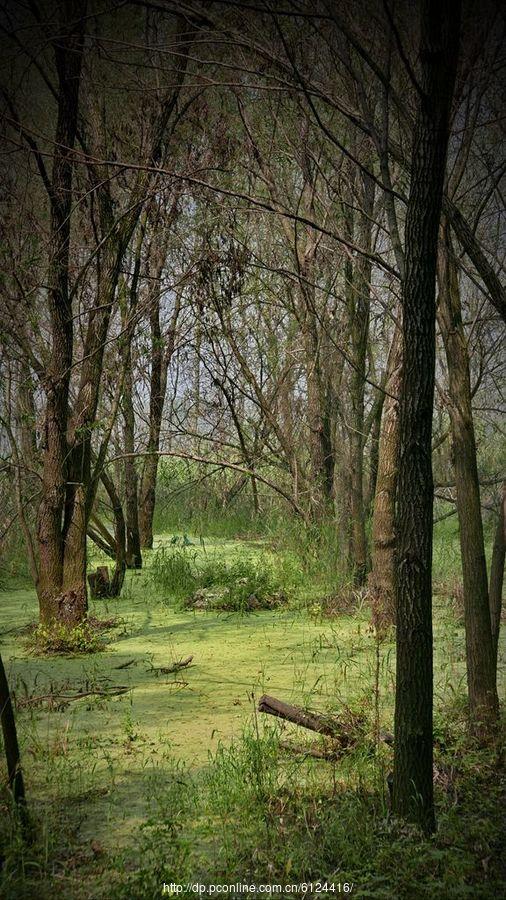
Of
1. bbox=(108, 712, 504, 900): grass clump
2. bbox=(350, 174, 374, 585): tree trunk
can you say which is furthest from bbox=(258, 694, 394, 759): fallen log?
bbox=(350, 174, 374, 585): tree trunk

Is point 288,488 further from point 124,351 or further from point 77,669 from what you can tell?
point 77,669

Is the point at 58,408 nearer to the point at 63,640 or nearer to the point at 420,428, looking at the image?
the point at 63,640

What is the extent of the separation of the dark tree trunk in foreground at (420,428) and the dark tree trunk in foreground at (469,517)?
3.10ft

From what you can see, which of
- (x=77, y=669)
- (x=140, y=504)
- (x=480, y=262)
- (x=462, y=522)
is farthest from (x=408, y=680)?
(x=140, y=504)

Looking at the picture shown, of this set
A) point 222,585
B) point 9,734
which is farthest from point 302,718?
point 222,585

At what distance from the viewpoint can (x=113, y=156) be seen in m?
6.19

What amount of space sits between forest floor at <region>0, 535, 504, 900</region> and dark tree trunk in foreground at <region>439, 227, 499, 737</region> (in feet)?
0.75

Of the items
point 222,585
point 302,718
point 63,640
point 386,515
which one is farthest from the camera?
point 222,585

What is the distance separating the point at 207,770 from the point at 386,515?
296 centimetres

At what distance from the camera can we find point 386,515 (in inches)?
239

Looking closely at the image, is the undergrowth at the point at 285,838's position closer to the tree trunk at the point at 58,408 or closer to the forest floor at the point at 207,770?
the forest floor at the point at 207,770

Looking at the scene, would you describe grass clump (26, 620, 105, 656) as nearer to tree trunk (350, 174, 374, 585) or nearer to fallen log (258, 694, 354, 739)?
tree trunk (350, 174, 374, 585)

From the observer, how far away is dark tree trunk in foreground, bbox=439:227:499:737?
3627 millimetres

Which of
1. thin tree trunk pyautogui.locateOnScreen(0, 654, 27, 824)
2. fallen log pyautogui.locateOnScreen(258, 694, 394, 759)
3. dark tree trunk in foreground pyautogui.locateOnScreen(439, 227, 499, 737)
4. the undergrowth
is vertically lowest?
the undergrowth
